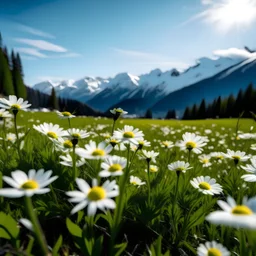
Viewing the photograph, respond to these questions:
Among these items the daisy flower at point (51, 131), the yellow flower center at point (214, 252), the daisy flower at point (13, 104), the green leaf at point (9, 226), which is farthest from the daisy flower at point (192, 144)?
the green leaf at point (9, 226)

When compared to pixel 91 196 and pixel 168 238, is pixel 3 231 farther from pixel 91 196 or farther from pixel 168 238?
pixel 168 238

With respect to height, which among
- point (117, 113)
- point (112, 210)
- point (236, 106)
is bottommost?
point (112, 210)

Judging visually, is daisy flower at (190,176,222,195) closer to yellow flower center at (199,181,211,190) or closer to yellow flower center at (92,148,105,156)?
yellow flower center at (199,181,211,190)

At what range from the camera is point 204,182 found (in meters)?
1.84

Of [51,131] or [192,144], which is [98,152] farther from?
[192,144]

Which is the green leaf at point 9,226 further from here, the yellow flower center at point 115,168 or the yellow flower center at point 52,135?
the yellow flower center at point 52,135

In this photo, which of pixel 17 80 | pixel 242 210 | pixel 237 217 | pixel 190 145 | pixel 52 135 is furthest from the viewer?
pixel 17 80

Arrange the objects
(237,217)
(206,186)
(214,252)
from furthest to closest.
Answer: (206,186)
(214,252)
(237,217)

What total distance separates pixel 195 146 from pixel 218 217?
1644 mm

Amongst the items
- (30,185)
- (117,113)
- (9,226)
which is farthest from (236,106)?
(30,185)

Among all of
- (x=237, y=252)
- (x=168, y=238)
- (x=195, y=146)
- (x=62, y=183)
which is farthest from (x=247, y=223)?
(x=195, y=146)

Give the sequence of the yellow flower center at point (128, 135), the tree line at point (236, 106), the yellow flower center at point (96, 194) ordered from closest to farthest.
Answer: the yellow flower center at point (96, 194) < the yellow flower center at point (128, 135) < the tree line at point (236, 106)

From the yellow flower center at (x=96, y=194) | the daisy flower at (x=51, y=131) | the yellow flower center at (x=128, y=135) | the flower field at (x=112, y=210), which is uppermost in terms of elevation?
the yellow flower center at (x=128, y=135)

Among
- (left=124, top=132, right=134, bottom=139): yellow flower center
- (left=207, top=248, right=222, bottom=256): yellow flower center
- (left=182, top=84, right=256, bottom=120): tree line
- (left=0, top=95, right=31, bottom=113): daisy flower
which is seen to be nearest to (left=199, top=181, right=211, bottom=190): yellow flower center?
(left=124, top=132, right=134, bottom=139): yellow flower center
